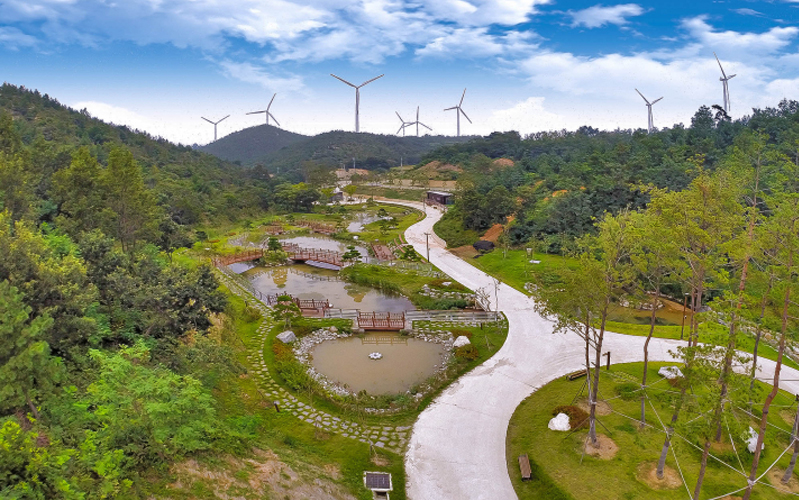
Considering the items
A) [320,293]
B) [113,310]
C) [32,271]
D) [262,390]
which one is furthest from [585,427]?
[320,293]

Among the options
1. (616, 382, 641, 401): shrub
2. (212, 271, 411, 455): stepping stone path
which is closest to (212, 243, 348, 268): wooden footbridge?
(212, 271, 411, 455): stepping stone path

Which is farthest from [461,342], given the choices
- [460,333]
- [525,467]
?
[525,467]

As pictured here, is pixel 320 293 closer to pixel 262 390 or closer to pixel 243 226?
pixel 262 390

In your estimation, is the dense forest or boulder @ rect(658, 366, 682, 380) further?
boulder @ rect(658, 366, 682, 380)

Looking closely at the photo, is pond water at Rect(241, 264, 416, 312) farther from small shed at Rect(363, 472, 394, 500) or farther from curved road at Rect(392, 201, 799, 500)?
small shed at Rect(363, 472, 394, 500)

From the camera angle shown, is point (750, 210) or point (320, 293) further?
point (320, 293)

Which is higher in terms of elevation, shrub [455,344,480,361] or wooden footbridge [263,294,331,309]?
wooden footbridge [263,294,331,309]

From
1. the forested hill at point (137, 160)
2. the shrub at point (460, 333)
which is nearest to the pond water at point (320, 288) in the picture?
the shrub at point (460, 333)

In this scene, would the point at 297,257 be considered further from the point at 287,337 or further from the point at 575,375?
the point at 575,375
